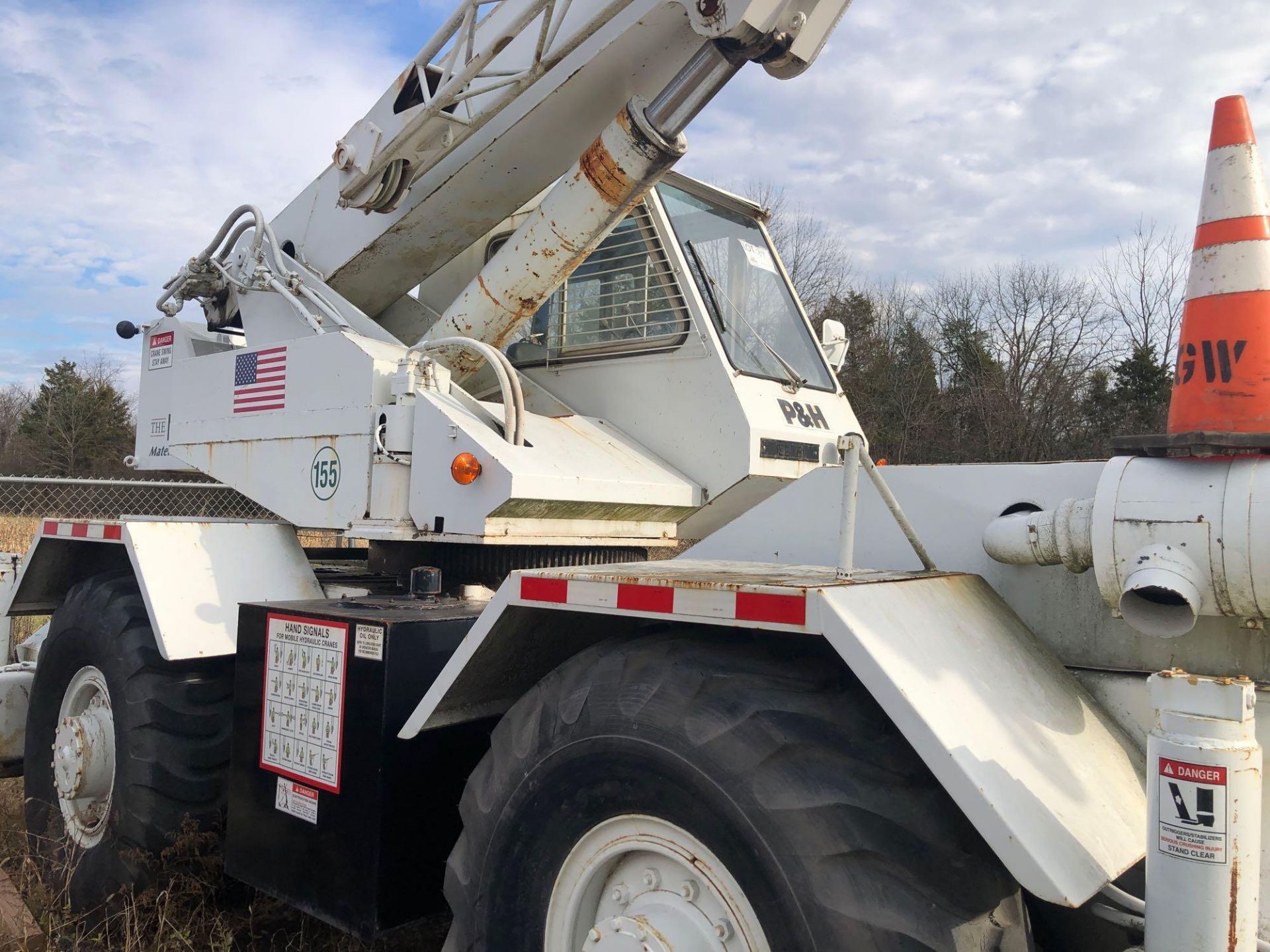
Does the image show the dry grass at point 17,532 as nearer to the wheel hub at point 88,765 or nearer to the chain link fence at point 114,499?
the chain link fence at point 114,499

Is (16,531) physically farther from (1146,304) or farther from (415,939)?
(1146,304)

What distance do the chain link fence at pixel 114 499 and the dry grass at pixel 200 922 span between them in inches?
72.8

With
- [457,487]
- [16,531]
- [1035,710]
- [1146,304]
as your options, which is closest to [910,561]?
[1035,710]

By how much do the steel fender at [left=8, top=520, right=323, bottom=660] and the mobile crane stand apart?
2 centimetres

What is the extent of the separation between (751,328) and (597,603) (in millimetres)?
2376

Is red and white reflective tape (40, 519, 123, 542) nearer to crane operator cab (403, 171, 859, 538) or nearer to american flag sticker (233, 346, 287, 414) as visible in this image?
american flag sticker (233, 346, 287, 414)

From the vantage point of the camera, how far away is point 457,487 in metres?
3.43

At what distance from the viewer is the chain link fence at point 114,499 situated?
17.5ft

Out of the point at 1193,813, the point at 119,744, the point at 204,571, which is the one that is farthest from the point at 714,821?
the point at 119,744

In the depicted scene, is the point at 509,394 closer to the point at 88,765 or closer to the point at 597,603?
the point at 597,603

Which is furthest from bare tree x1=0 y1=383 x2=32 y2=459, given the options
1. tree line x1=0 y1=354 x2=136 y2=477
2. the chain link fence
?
the chain link fence

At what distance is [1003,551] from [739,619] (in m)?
0.80

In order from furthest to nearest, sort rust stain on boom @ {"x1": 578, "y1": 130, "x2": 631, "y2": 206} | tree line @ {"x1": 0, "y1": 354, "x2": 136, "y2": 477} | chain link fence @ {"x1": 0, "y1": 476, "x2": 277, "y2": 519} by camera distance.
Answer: tree line @ {"x1": 0, "y1": 354, "x2": 136, "y2": 477} < chain link fence @ {"x1": 0, "y1": 476, "x2": 277, "y2": 519} < rust stain on boom @ {"x1": 578, "y1": 130, "x2": 631, "y2": 206}

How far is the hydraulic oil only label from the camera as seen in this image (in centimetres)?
287
